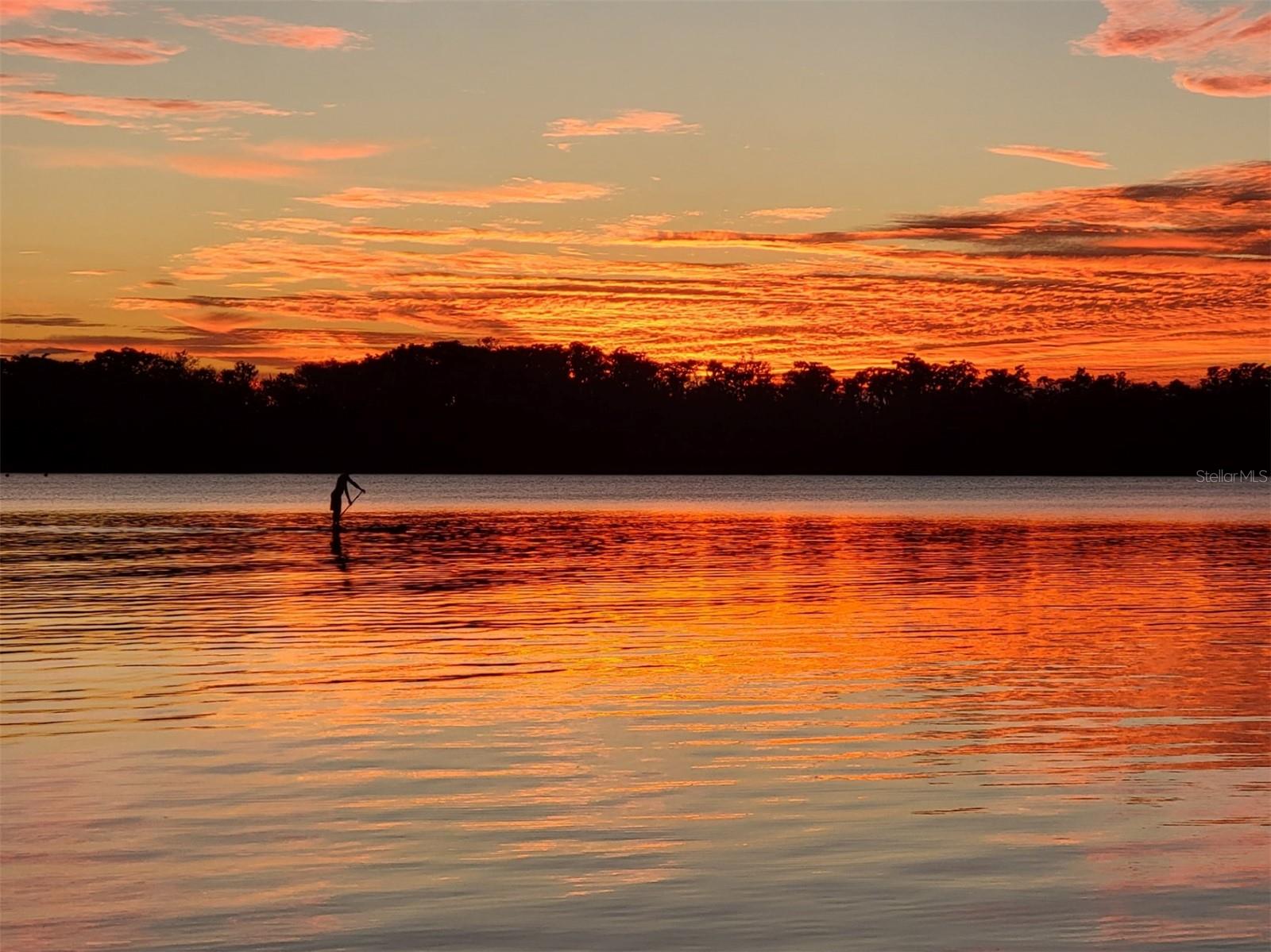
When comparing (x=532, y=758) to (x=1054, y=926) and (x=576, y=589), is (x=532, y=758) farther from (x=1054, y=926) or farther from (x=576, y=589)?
(x=576, y=589)

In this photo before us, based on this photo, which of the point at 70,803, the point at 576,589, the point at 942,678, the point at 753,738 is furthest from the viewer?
the point at 576,589

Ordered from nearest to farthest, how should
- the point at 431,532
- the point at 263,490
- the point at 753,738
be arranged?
1. the point at 753,738
2. the point at 431,532
3. the point at 263,490

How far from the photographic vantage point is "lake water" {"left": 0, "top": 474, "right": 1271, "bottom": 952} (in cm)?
1029

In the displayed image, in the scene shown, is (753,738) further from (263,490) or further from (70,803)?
(263,490)

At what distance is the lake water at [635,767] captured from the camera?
10.3 meters

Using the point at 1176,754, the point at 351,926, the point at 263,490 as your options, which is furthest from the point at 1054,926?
the point at 263,490

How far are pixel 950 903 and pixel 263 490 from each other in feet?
536

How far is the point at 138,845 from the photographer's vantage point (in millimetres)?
11992

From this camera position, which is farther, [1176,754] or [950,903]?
[1176,754]

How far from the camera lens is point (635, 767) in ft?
49.1

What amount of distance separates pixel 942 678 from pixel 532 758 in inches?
297

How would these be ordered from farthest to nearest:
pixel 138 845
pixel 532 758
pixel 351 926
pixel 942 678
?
pixel 942 678, pixel 532 758, pixel 138 845, pixel 351 926

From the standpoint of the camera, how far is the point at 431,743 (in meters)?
16.2

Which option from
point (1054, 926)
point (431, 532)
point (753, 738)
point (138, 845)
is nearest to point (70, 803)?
point (138, 845)
